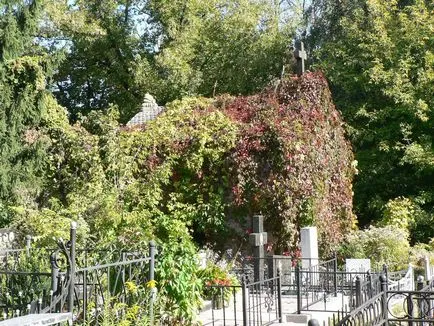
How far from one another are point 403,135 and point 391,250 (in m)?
6.47

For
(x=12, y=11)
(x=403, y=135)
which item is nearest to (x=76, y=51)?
(x=12, y=11)

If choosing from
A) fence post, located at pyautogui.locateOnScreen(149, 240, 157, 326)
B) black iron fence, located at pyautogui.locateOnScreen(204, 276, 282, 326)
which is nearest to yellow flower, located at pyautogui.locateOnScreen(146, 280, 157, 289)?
fence post, located at pyautogui.locateOnScreen(149, 240, 157, 326)

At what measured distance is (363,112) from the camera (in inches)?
847

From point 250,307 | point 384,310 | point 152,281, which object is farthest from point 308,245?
point 384,310

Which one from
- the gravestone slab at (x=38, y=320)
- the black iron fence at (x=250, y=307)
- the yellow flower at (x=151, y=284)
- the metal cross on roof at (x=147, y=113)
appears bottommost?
the black iron fence at (x=250, y=307)

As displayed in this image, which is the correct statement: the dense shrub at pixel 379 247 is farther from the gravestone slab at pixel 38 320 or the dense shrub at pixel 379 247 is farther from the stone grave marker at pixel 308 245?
the gravestone slab at pixel 38 320

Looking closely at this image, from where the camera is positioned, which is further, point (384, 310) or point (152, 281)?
point (152, 281)

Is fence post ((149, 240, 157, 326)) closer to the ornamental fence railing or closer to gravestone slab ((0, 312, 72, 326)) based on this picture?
gravestone slab ((0, 312, 72, 326))

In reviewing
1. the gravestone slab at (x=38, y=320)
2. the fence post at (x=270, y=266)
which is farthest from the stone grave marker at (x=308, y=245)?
the gravestone slab at (x=38, y=320)

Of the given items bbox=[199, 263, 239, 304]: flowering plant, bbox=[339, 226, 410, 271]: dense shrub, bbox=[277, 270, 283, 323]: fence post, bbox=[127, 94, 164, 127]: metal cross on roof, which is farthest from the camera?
bbox=[127, 94, 164, 127]: metal cross on roof

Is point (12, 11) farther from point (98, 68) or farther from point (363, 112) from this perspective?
point (363, 112)

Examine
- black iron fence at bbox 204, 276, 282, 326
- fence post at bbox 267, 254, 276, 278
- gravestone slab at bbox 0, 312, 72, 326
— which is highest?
gravestone slab at bbox 0, 312, 72, 326

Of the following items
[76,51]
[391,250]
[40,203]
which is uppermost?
[76,51]

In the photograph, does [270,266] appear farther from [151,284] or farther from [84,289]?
[84,289]
